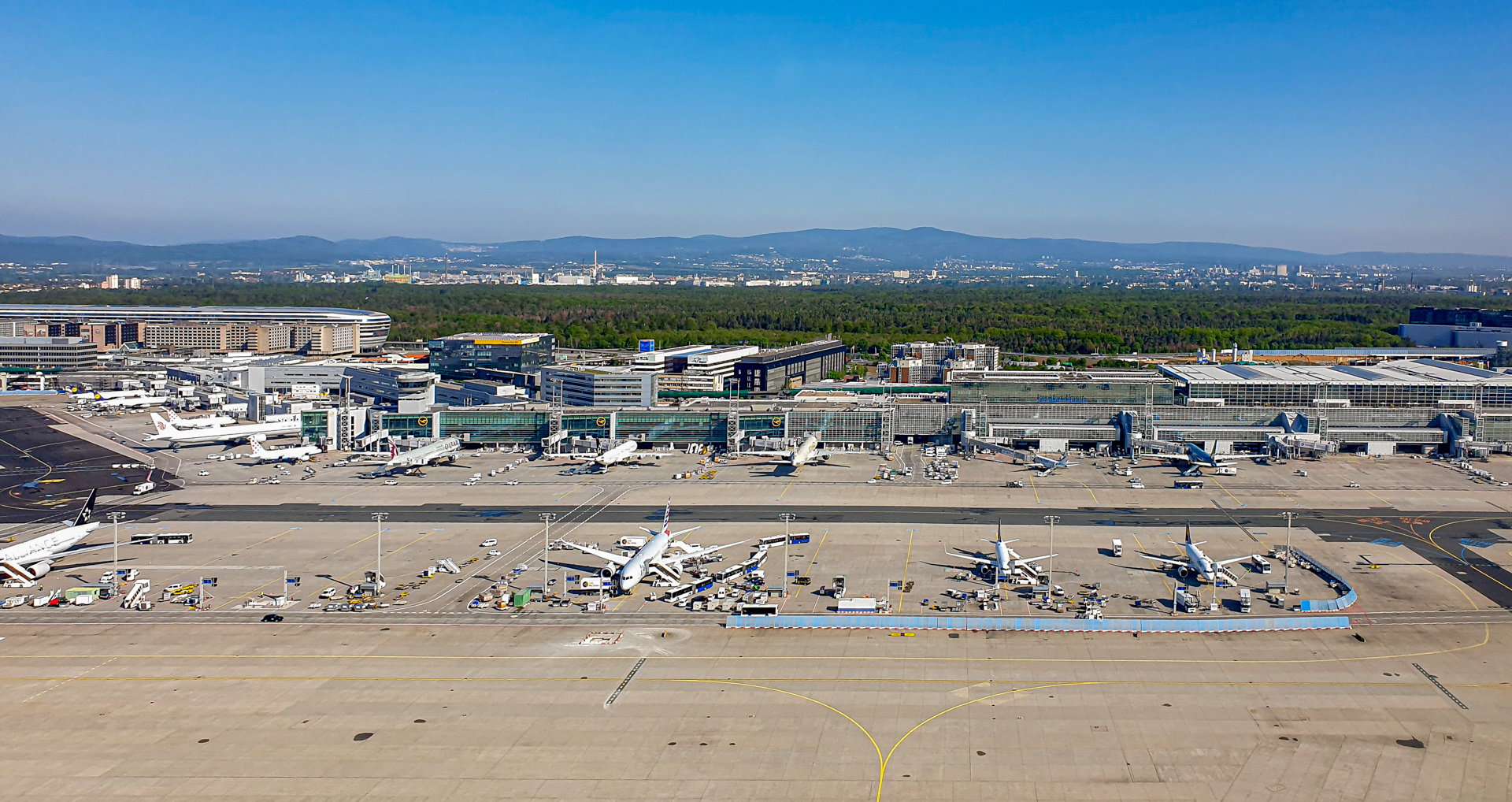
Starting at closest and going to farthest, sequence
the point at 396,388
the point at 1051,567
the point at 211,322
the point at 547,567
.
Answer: the point at 547,567 → the point at 1051,567 → the point at 396,388 → the point at 211,322

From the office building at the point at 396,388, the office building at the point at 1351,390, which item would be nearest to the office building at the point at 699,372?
the office building at the point at 396,388

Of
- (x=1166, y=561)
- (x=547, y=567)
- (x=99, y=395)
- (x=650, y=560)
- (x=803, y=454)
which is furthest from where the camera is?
(x=99, y=395)

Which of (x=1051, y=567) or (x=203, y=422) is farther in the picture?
(x=203, y=422)

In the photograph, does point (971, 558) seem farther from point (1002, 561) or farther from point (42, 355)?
point (42, 355)

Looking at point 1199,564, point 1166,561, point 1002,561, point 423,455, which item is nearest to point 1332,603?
point 1199,564

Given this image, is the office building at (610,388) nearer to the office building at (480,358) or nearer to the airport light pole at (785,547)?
the office building at (480,358)

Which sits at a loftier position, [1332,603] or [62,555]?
[1332,603]

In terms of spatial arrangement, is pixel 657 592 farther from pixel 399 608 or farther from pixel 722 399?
pixel 722 399
